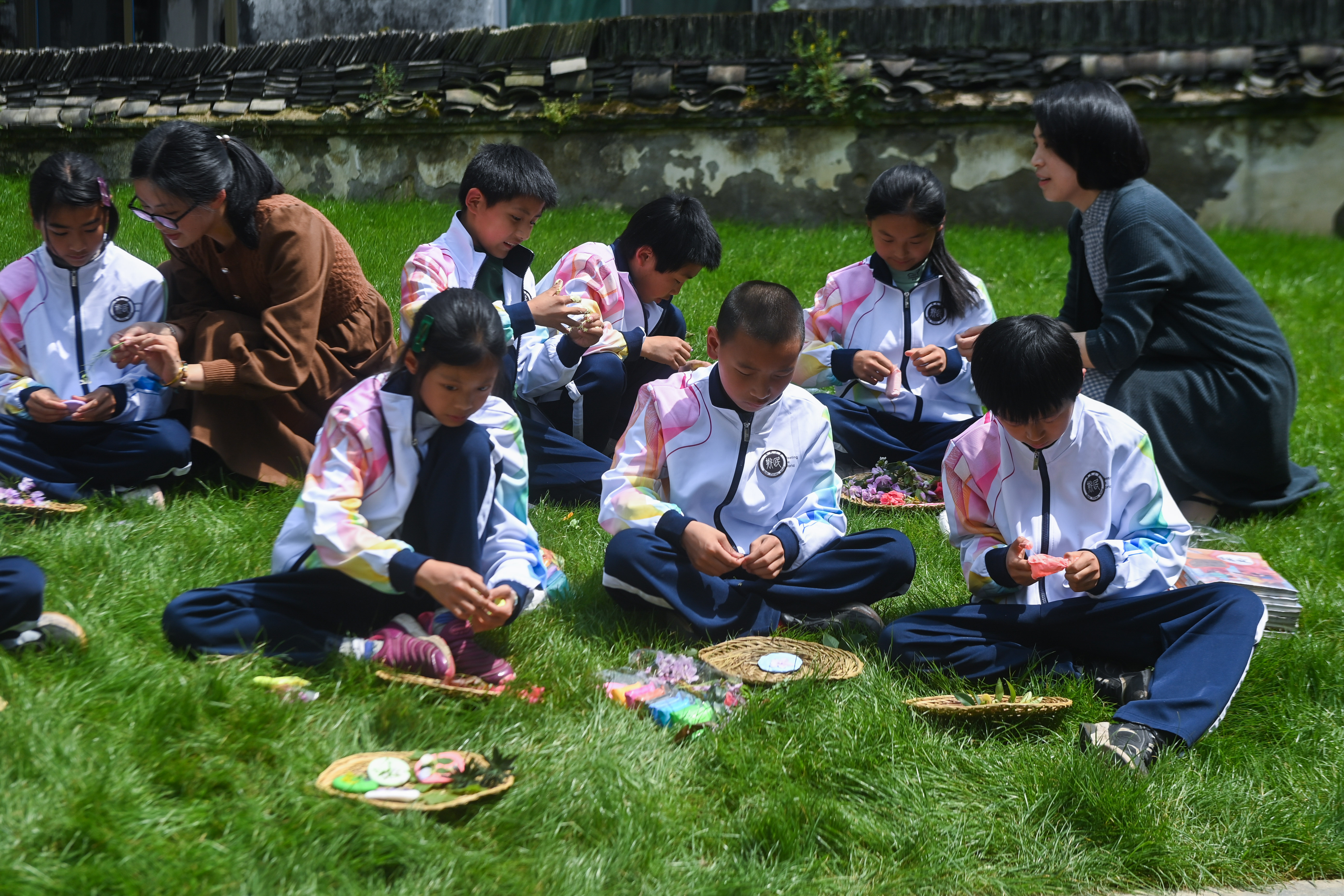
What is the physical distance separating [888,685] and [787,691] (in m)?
0.31

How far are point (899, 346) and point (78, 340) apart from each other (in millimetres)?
3253

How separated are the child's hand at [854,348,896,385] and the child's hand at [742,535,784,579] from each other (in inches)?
60.1

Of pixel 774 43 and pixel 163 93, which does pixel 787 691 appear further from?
pixel 163 93

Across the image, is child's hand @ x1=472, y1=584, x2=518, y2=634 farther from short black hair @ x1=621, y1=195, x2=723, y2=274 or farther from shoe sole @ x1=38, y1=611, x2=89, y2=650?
short black hair @ x1=621, y1=195, x2=723, y2=274

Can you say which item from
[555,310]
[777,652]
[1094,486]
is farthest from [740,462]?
[555,310]

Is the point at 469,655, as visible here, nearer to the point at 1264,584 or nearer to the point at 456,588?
the point at 456,588

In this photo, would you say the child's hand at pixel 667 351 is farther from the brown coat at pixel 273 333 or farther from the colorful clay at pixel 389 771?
the colorful clay at pixel 389 771

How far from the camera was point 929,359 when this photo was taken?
463 cm

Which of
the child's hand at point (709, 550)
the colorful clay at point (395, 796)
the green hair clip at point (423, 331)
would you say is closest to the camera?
the colorful clay at point (395, 796)

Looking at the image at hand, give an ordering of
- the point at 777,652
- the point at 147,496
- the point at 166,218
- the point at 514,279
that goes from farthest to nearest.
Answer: the point at 514,279 → the point at 147,496 → the point at 166,218 → the point at 777,652

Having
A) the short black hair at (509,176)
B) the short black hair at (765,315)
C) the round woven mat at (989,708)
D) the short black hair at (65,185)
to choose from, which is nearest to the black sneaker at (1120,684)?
the round woven mat at (989,708)

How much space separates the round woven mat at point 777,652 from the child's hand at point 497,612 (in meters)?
0.57

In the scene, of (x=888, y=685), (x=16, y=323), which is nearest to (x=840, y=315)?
(x=888, y=685)

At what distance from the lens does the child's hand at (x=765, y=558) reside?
330 cm
